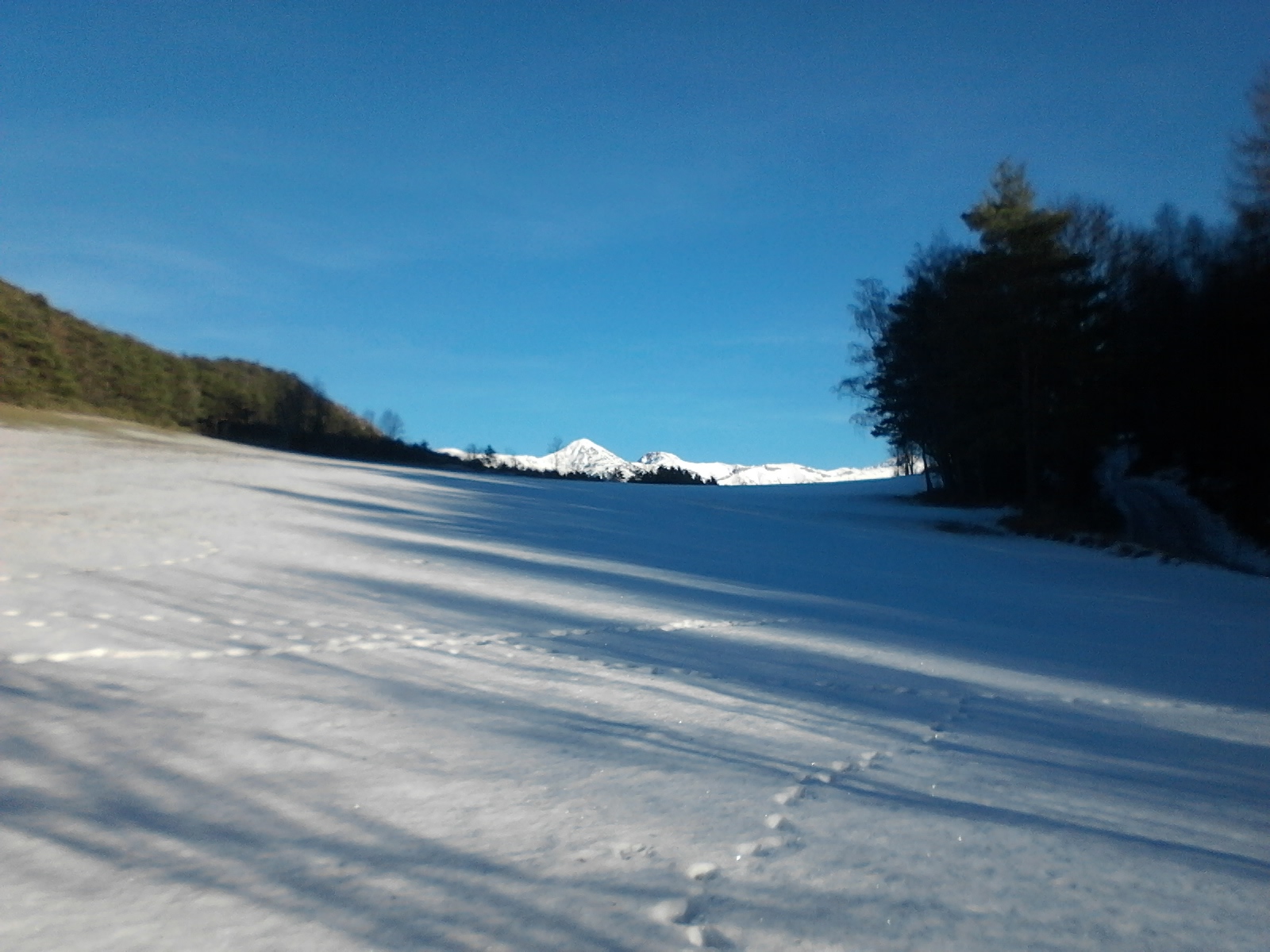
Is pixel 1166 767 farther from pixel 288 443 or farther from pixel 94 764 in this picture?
pixel 288 443

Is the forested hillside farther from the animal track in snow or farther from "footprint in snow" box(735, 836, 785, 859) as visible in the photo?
"footprint in snow" box(735, 836, 785, 859)

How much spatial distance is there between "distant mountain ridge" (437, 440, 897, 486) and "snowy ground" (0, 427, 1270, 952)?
26.7m

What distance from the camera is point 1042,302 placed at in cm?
2131

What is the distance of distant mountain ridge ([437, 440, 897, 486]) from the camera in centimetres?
3750

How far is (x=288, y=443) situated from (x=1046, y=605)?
2719 centimetres

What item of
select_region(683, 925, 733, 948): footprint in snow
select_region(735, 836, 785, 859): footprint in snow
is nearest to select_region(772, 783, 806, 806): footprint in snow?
select_region(735, 836, 785, 859): footprint in snow

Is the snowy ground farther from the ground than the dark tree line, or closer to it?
closer to it

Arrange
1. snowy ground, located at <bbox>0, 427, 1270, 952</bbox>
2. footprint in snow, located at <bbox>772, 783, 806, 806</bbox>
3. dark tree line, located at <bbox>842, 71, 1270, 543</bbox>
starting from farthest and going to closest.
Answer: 1. dark tree line, located at <bbox>842, 71, 1270, 543</bbox>
2. footprint in snow, located at <bbox>772, 783, 806, 806</bbox>
3. snowy ground, located at <bbox>0, 427, 1270, 952</bbox>

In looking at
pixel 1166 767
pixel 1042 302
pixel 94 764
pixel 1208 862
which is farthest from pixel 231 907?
pixel 1042 302

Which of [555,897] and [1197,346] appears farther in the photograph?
[1197,346]

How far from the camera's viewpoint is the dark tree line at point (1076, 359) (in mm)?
21562

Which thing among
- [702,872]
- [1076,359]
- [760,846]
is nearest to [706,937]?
[702,872]

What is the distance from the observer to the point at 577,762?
3865 millimetres

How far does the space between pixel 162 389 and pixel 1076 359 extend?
2702 cm
